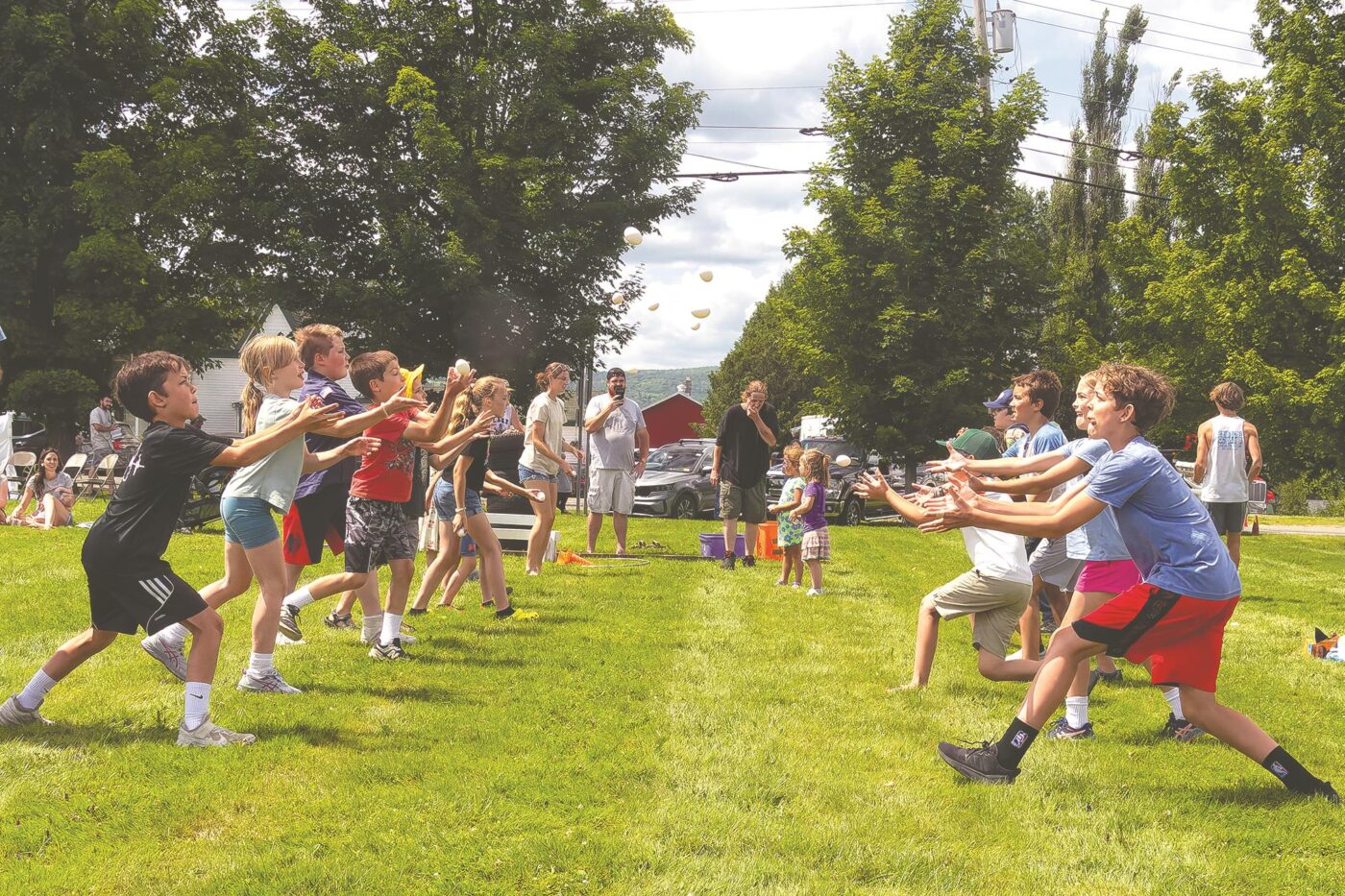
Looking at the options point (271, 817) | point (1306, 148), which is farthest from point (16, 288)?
point (1306, 148)

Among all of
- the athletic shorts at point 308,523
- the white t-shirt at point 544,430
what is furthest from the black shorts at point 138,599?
the white t-shirt at point 544,430

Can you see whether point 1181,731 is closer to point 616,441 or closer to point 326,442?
point 326,442

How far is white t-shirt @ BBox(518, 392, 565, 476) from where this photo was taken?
1041 centimetres

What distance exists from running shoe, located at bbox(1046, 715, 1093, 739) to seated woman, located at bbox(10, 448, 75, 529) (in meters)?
14.1

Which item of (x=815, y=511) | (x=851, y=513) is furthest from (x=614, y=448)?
(x=851, y=513)

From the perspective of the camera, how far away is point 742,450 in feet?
40.6

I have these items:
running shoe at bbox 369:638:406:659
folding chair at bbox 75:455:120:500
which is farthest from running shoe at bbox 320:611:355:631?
folding chair at bbox 75:455:120:500

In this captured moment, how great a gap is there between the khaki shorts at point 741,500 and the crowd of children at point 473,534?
14.9 feet

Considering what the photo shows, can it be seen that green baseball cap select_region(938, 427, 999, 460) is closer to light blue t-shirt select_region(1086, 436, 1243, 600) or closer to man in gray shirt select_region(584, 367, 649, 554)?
light blue t-shirt select_region(1086, 436, 1243, 600)

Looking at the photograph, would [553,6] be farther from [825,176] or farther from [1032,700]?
[1032,700]

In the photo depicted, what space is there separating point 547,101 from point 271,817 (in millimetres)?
24911

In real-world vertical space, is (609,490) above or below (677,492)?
above

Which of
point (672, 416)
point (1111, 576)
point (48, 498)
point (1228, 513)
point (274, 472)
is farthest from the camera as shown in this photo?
point (672, 416)

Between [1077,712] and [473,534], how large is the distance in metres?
4.30
